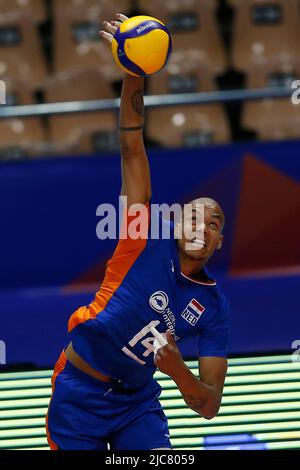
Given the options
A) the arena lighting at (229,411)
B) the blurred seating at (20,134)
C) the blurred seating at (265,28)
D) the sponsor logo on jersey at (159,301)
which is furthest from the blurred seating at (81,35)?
the sponsor logo on jersey at (159,301)

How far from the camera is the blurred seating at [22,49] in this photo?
8.79 meters

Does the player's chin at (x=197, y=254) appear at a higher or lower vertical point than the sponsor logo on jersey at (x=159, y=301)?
higher

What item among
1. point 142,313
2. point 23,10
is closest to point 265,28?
point 23,10

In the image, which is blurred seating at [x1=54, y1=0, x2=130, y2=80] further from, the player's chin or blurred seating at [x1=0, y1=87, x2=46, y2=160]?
the player's chin

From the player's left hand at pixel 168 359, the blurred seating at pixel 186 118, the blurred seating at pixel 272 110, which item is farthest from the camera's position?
the blurred seating at pixel 272 110

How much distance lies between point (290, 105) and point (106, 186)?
1.92 m

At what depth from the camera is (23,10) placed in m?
8.94

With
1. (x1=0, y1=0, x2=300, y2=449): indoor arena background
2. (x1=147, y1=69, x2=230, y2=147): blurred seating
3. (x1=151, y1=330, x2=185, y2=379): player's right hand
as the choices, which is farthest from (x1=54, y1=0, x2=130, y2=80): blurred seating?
(x1=151, y1=330, x2=185, y2=379): player's right hand

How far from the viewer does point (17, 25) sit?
29.1ft

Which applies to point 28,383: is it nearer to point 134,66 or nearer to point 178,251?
point 178,251

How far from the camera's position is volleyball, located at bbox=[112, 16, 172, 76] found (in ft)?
13.9

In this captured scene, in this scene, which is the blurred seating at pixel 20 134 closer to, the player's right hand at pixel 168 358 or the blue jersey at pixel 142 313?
the blue jersey at pixel 142 313

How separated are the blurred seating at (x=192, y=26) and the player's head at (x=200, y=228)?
4.58 meters

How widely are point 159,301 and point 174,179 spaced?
3372mm
